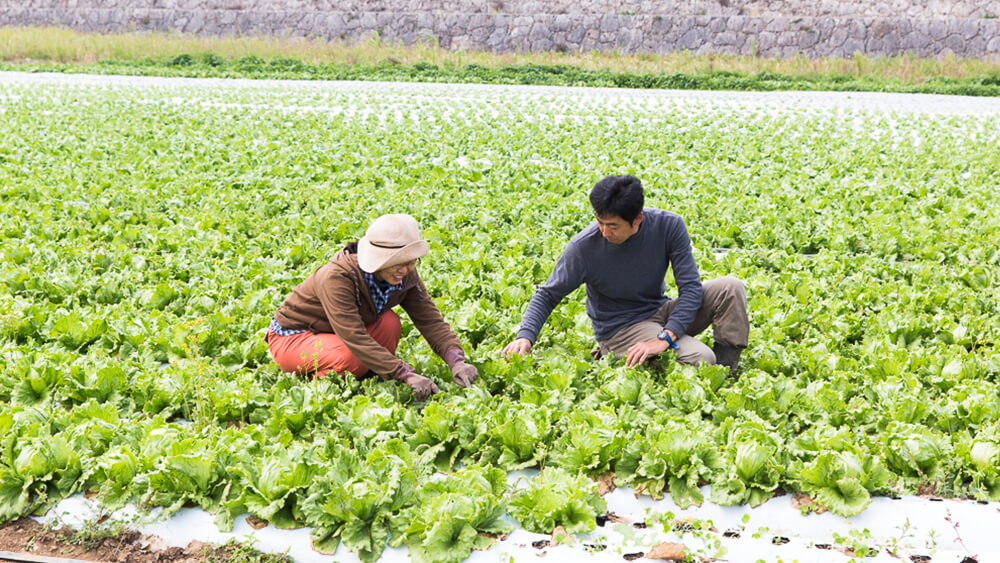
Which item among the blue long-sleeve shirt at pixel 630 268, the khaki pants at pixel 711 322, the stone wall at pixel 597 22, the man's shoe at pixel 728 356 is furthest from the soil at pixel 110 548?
the stone wall at pixel 597 22

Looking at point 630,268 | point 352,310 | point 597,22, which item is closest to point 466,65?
point 597,22

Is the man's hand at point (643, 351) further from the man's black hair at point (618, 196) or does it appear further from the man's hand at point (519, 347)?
the man's black hair at point (618, 196)

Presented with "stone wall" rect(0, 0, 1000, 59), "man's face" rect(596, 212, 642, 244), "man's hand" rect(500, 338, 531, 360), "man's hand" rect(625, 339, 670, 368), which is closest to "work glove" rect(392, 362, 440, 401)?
"man's hand" rect(500, 338, 531, 360)

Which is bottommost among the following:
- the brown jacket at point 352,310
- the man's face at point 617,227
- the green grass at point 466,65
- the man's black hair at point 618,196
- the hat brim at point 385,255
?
the green grass at point 466,65

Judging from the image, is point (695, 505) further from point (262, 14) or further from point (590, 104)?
point (262, 14)

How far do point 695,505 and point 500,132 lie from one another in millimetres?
9950

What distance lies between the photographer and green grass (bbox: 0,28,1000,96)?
2198cm

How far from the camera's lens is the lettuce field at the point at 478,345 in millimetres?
3428

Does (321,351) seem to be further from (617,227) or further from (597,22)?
(597,22)

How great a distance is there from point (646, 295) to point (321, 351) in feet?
5.53

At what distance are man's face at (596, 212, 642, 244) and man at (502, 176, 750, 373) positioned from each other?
13 mm

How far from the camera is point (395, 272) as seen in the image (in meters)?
4.06

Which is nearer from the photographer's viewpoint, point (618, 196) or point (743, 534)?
point (743, 534)

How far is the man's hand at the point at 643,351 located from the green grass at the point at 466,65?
18117 millimetres
